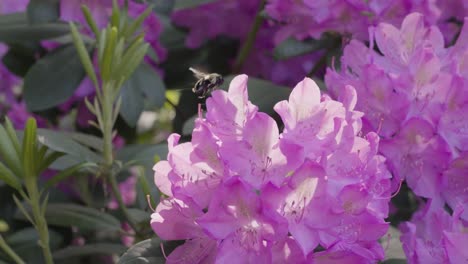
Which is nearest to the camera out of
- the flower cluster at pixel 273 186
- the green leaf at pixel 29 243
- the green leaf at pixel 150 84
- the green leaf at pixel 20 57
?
the flower cluster at pixel 273 186

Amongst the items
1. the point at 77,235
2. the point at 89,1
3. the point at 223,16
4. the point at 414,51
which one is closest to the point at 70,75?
the point at 89,1

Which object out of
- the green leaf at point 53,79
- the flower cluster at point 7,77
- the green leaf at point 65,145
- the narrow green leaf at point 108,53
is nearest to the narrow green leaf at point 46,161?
the green leaf at point 65,145

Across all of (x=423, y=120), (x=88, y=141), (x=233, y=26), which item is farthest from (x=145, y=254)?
(x=233, y=26)

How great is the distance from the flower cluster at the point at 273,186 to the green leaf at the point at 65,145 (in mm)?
188

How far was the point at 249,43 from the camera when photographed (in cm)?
159

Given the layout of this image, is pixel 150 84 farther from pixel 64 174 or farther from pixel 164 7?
pixel 64 174

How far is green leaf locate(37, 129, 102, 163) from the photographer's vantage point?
3.38 feet

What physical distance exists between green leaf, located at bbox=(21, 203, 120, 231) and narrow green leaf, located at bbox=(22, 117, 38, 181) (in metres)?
0.21

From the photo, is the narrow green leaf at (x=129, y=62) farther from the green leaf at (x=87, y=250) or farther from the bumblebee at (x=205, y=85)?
the green leaf at (x=87, y=250)

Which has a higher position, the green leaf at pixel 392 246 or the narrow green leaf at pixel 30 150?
the narrow green leaf at pixel 30 150

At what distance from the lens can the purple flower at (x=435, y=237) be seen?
0.93 metres

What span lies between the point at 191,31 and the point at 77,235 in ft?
1.62

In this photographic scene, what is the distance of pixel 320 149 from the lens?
861 millimetres

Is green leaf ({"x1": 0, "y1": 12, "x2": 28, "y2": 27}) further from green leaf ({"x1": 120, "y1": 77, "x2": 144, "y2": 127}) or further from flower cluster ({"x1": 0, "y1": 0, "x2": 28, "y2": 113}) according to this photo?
green leaf ({"x1": 120, "y1": 77, "x2": 144, "y2": 127})
